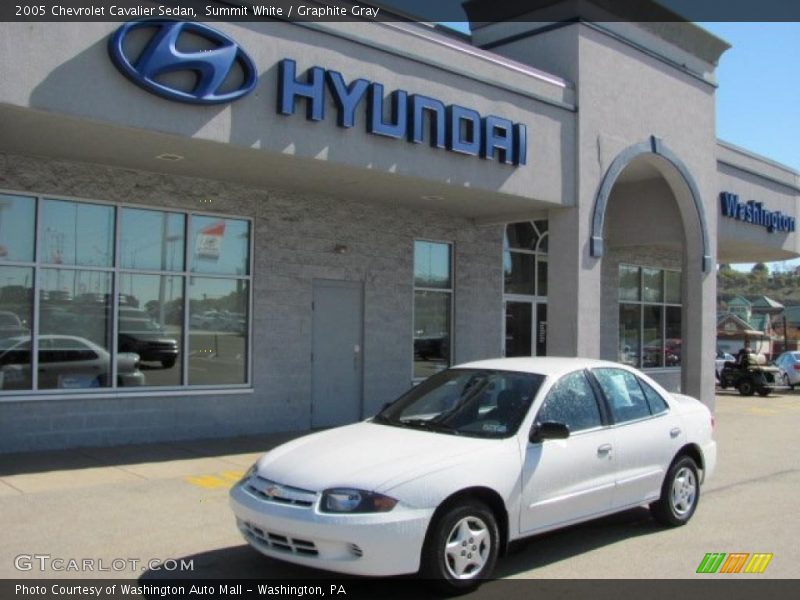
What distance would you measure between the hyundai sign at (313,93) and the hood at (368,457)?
439cm

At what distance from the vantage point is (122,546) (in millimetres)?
6406

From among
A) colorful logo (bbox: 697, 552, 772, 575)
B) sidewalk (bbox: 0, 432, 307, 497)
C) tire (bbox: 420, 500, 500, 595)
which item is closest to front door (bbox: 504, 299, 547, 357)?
sidewalk (bbox: 0, 432, 307, 497)

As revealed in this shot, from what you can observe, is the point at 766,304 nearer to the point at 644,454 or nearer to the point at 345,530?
the point at 644,454

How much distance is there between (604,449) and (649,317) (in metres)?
14.7

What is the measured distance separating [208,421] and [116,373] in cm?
148

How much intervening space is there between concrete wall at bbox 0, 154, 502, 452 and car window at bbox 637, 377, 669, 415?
6.32m

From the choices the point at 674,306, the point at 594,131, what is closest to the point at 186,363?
the point at 594,131

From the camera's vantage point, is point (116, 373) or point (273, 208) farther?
point (273, 208)

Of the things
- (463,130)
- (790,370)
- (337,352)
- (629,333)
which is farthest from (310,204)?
(790,370)

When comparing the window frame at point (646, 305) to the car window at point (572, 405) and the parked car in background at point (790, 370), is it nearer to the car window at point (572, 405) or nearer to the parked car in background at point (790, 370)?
the parked car in background at point (790, 370)

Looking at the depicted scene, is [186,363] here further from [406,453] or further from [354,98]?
[406,453]

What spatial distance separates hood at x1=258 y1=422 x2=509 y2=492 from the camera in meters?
Answer: 5.32

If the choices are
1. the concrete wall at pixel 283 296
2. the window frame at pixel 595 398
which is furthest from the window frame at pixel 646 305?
the window frame at pixel 595 398

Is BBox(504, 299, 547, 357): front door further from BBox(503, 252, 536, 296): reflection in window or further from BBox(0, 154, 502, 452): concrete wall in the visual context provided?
BBox(0, 154, 502, 452): concrete wall
